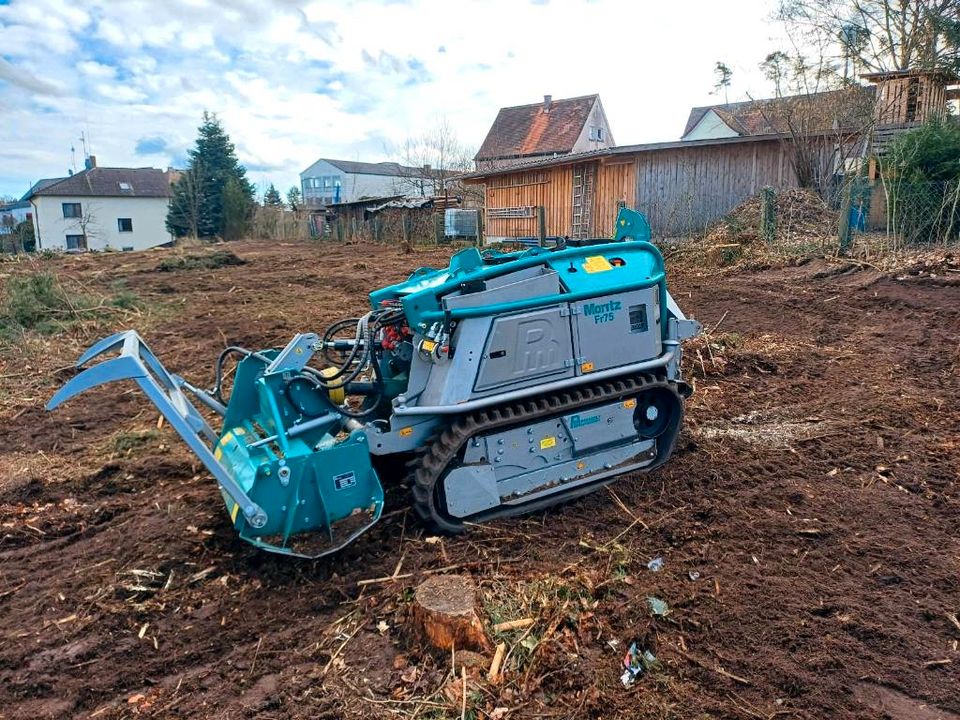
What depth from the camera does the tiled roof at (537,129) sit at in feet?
128

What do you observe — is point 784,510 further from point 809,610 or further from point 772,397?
point 772,397

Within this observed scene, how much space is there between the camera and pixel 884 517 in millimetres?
4340

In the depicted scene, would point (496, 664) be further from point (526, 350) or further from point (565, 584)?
point (526, 350)

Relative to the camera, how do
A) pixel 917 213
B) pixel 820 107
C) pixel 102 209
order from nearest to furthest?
pixel 917 213 → pixel 820 107 → pixel 102 209

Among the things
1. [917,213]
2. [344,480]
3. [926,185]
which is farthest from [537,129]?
[344,480]

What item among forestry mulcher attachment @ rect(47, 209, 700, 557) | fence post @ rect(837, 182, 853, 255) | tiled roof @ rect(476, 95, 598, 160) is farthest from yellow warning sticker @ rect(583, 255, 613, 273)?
tiled roof @ rect(476, 95, 598, 160)

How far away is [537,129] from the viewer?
40688 millimetres

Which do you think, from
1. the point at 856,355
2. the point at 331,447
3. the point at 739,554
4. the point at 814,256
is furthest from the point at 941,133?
the point at 331,447

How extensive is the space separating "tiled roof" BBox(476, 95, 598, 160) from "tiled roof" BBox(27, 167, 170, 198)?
93.0 ft

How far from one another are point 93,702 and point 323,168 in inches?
2933

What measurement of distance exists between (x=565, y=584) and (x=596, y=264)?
218 centimetres

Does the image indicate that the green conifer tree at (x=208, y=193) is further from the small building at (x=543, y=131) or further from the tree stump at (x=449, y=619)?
the tree stump at (x=449, y=619)

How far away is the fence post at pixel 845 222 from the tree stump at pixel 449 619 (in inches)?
431

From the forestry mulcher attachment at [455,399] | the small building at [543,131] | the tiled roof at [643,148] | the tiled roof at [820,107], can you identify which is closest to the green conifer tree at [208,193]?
the small building at [543,131]
